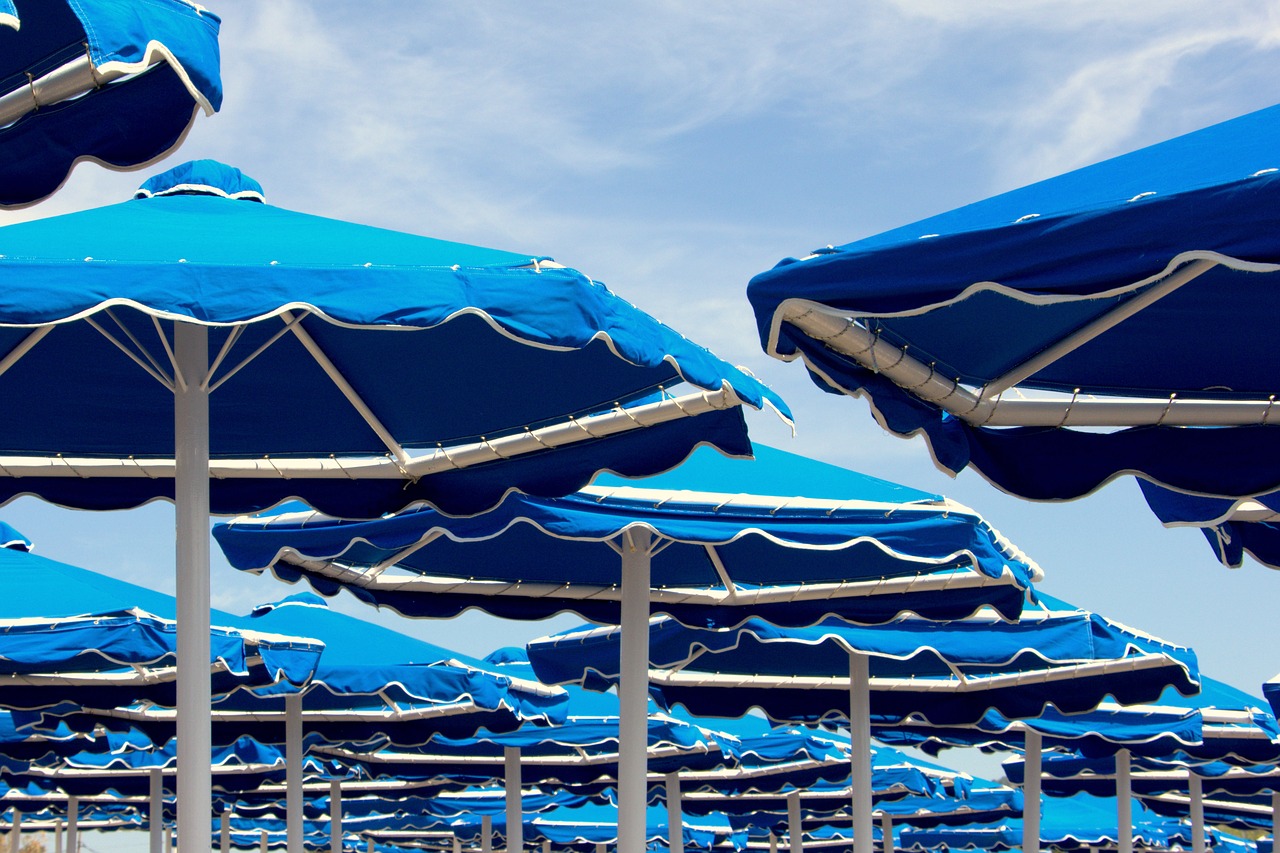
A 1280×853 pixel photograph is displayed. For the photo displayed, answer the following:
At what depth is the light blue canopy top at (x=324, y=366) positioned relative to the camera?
11.7 feet

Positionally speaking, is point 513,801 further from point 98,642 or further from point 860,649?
point 98,642

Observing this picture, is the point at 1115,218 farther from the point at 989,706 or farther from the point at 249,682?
the point at 989,706

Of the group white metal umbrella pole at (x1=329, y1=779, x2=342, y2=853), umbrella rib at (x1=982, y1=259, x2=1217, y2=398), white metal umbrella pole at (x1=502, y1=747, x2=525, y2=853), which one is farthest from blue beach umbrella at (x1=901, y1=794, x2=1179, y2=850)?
umbrella rib at (x1=982, y1=259, x2=1217, y2=398)

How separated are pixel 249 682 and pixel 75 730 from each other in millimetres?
2664

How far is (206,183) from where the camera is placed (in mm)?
5145

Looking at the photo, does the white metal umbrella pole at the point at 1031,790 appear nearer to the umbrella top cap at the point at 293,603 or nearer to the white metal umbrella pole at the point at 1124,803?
the white metal umbrella pole at the point at 1124,803

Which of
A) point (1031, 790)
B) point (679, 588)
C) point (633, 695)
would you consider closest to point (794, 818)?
point (1031, 790)

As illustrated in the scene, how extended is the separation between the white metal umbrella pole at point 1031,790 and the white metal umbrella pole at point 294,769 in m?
5.27

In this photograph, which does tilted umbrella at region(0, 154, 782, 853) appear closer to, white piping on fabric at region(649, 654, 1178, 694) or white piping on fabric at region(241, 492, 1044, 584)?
white piping on fabric at region(241, 492, 1044, 584)

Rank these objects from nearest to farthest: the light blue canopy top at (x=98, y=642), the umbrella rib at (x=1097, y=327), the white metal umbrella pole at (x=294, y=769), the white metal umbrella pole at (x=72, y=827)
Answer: the umbrella rib at (x=1097, y=327) < the light blue canopy top at (x=98, y=642) < the white metal umbrella pole at (x=294, y=769) < the white metal umbrella pole at (x=72, y=827)

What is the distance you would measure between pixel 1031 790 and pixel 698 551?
210 inches

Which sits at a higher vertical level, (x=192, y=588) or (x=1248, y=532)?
(x=1248, y=532)

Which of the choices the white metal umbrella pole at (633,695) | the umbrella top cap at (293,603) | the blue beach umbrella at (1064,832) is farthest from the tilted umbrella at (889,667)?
the blue beach umbrella at (1064,832)

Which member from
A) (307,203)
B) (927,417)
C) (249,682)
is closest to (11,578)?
(249,682)
